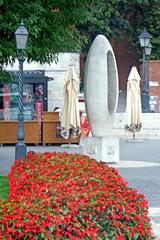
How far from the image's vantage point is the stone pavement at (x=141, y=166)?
394 inches

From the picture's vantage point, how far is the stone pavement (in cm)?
1001

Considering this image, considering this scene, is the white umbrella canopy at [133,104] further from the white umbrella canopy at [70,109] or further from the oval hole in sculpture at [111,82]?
the oval hole in sculpture at [111,82]

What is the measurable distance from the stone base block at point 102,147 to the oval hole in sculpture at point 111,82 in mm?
760

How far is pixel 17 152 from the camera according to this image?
536 inches

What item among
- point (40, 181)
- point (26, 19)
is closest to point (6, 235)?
point (40, 181)

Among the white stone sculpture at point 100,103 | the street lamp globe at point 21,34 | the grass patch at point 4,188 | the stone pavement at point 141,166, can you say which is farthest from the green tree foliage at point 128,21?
the grass patch at point 4,188

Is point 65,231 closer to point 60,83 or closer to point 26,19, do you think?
point 26,19

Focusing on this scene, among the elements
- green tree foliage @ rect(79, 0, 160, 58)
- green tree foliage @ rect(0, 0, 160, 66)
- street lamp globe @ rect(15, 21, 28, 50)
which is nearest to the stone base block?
green tree foliage @ rect(0, 0, 160, 66)

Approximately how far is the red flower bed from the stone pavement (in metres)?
0.99

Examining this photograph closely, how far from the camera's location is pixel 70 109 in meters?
20.0

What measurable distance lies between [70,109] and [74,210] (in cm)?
1483

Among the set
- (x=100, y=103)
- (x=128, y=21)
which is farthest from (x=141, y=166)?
(x=128, y=21)

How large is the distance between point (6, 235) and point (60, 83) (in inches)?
1015

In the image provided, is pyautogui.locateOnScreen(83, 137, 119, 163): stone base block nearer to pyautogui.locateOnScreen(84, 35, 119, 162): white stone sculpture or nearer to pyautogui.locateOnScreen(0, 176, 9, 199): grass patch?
pyautogui.locateOnScreen(84, 35, 119, 162): white stone sculpture
